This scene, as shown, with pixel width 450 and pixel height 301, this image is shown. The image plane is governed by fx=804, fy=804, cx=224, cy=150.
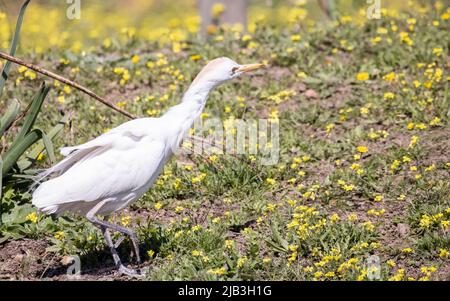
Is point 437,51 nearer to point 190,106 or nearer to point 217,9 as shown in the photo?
point 217,9

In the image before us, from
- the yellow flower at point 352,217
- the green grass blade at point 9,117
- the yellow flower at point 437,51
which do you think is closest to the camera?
the yellow flower at point 352,217

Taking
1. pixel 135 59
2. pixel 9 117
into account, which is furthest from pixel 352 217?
pixel 135 59

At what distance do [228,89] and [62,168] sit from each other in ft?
9.88

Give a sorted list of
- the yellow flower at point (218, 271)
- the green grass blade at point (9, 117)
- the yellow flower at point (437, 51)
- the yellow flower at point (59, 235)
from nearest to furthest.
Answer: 1. the yellow flower at point (218, 271)
2. the yellow flower at point (59, 235)
3. the green grass blade at point (9, 117)
4. the yellow flower at point (437, 51)

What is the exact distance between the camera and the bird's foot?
5.35m

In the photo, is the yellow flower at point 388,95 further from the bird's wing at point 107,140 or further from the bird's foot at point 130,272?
the bird's foot at point 130,272

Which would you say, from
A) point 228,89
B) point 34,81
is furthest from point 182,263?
point 34,81

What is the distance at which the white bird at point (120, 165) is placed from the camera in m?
5.28

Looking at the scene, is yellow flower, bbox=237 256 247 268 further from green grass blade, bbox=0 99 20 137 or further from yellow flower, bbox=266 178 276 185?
green grass blade, bbox=0 99 20 137

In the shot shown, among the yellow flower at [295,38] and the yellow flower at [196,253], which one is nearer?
the yellow flower at [196,253]

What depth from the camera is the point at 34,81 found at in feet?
27.9

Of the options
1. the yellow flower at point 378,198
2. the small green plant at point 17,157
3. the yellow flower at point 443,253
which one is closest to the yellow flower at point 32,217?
the small green plant at point 17,157
